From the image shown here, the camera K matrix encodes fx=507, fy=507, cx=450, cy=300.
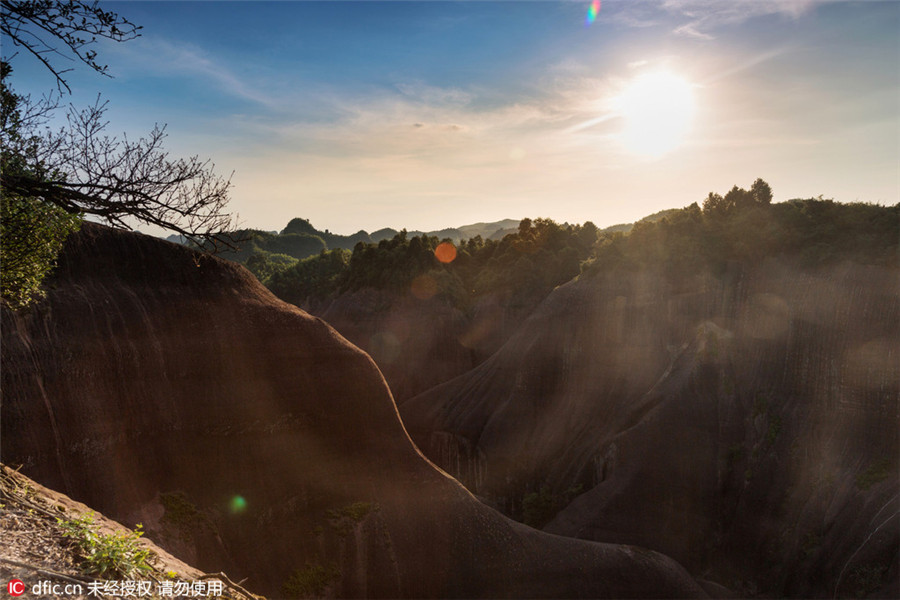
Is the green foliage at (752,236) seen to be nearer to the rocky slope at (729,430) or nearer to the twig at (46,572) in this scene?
the rocky slope at (729,430)

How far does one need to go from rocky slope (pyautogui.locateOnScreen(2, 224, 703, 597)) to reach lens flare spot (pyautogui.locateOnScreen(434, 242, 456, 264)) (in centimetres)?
5163

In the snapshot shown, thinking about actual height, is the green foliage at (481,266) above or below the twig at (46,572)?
above

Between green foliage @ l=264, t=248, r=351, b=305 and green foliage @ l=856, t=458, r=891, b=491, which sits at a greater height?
green foliage @ l=264, t=248, r=351, b=305

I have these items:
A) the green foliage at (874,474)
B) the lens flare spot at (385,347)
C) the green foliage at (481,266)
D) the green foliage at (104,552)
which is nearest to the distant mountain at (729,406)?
the green foliage at (874,474)

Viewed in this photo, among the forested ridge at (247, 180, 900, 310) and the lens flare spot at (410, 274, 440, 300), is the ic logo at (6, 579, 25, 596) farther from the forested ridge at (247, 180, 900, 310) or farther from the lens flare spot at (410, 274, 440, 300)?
the lens flare spot at (410, 274, 440, 300)

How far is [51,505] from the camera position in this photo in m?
6.21

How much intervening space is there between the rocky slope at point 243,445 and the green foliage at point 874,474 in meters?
8.76

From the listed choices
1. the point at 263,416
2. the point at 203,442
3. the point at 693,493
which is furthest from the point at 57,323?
the point at 693,493

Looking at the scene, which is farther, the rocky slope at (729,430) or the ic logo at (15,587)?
the rocky slope at (729,430)

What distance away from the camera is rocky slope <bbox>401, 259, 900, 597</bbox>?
75.3 feet

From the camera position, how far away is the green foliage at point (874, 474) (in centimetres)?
2205

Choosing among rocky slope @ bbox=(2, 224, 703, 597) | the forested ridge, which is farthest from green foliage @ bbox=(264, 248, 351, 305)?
rocky slope @ bbox=(2, 224, 703, 597)

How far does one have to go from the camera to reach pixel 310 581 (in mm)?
17328

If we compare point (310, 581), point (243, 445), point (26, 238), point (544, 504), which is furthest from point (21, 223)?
point (544, 504)
